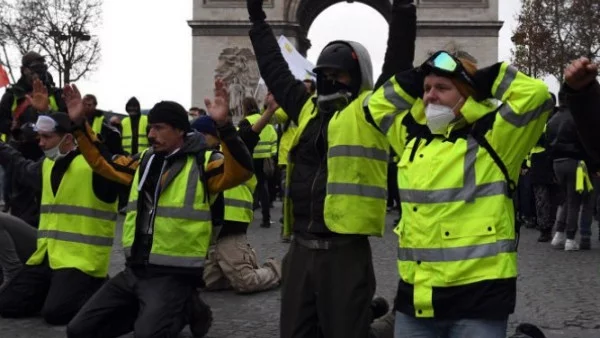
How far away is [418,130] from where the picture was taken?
4258 mm

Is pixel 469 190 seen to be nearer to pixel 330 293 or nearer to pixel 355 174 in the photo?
pixel 355 174

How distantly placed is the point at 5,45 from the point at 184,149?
136ft

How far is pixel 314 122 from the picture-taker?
16.5 feet

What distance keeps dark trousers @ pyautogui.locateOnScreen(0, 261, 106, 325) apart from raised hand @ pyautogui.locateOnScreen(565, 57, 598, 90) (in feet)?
15.1

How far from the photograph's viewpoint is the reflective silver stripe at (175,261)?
610cm

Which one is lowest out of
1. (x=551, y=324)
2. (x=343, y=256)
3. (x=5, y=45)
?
(x=551, y=324)

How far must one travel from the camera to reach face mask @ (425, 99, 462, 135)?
3992mm

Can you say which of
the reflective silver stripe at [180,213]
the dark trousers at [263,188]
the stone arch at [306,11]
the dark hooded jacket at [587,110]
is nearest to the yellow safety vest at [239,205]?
the reflective silver stripe at [180,213]

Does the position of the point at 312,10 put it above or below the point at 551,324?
above

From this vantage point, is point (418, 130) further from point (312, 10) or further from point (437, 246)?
point (312, 10)

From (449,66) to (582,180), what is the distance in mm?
7810

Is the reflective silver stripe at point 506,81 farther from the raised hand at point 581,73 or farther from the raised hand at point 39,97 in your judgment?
the raised hand at point 39,97

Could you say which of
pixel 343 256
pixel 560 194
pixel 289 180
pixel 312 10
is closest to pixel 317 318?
pixel 343 256

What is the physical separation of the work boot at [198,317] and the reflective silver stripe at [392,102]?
8.01 feet
